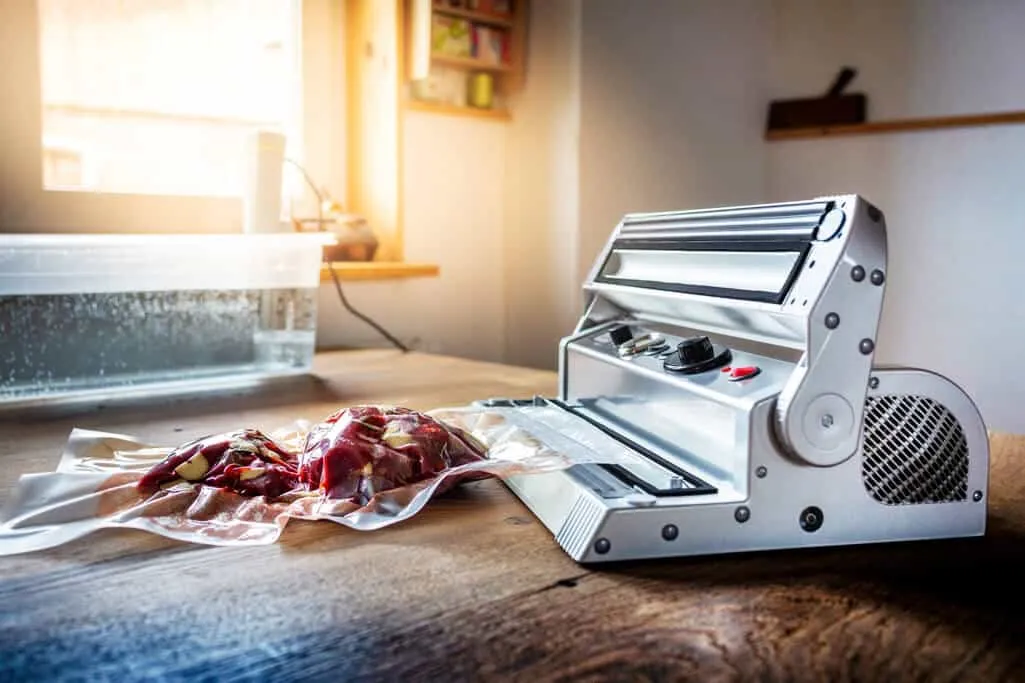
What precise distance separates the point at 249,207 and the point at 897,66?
5.99ft

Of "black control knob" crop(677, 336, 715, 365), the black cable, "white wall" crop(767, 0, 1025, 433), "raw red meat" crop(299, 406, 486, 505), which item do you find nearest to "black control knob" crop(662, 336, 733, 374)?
"black control knob" crop(677, 336, 715, 365)

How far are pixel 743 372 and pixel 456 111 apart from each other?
1798 millimetres

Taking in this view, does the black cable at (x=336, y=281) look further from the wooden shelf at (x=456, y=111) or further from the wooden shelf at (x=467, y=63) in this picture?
the wooden shelf at (x=467, y=63)

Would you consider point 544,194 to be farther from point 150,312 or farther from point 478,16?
point 150,312

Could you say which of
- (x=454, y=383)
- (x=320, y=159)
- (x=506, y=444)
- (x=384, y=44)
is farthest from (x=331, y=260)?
(x=506, y=444)

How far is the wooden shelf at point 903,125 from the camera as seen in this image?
2.35m

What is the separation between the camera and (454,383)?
149 cm

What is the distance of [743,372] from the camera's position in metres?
0.75

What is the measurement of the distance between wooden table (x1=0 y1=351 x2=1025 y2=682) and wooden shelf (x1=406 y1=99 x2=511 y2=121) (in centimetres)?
169

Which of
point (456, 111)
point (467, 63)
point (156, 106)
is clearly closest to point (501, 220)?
point (456, 111)

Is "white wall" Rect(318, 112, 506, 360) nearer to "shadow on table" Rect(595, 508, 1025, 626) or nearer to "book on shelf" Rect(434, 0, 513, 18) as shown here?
"book on shelf" Rect(434, 0, 513, 18)

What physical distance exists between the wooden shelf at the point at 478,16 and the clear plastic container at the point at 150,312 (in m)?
0.93

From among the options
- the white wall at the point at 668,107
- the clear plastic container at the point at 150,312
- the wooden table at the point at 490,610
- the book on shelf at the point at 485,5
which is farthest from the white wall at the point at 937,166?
the wooden table at the point at 490,610

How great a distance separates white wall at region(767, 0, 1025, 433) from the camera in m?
2.37
